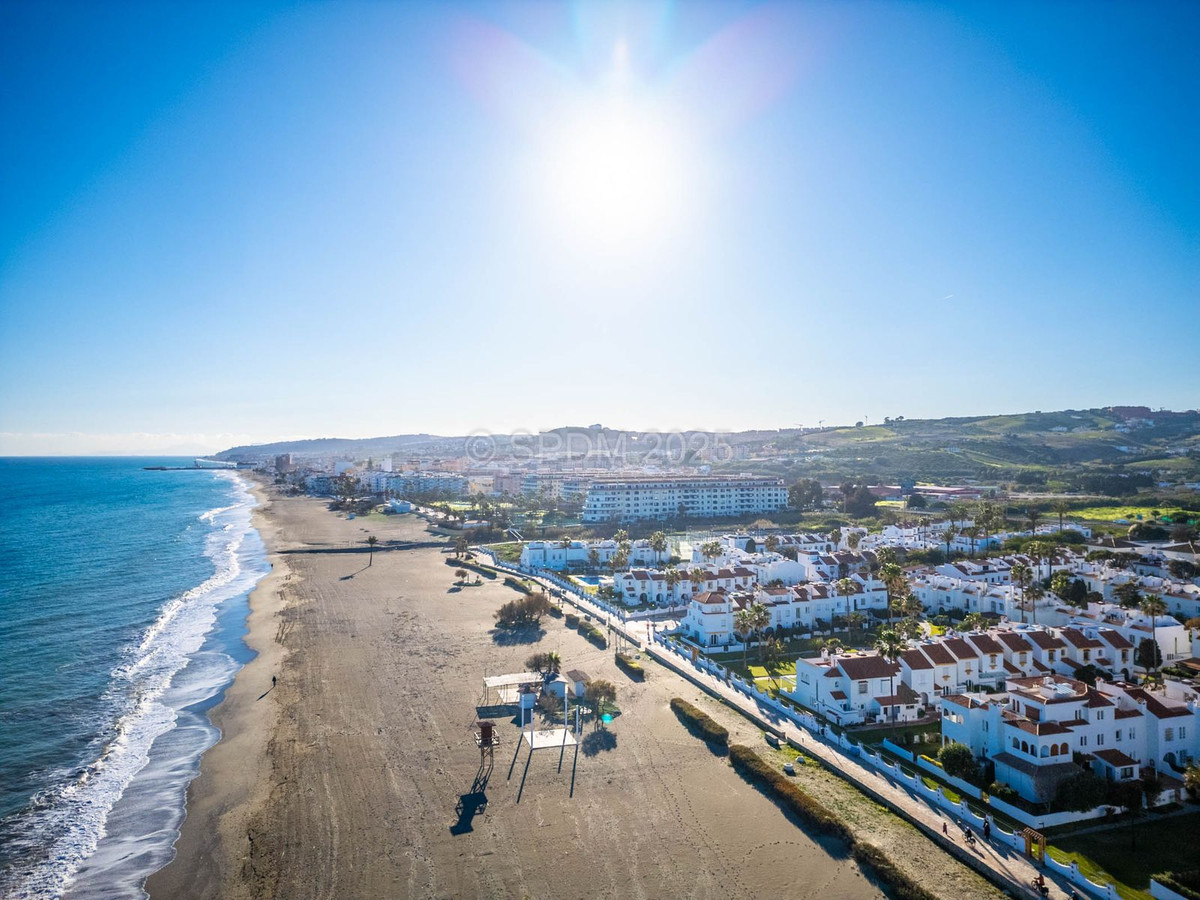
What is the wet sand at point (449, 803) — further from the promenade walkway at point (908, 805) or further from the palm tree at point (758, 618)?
the palm tree at point (758, 618)

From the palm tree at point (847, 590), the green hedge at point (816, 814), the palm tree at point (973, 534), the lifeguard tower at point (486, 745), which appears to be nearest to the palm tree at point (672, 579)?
the palm tree at point (847, 590)

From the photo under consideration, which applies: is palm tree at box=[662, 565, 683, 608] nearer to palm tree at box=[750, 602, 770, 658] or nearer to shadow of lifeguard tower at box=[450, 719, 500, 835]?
palm tree at box=[750, 602, 770, 658]

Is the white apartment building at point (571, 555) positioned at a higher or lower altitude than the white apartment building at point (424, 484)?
lower

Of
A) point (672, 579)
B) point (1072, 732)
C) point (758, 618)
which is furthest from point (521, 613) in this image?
point (1072, 732)

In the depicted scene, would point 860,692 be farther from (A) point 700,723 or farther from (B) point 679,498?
(B) point 679,498

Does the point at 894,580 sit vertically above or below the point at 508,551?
above
